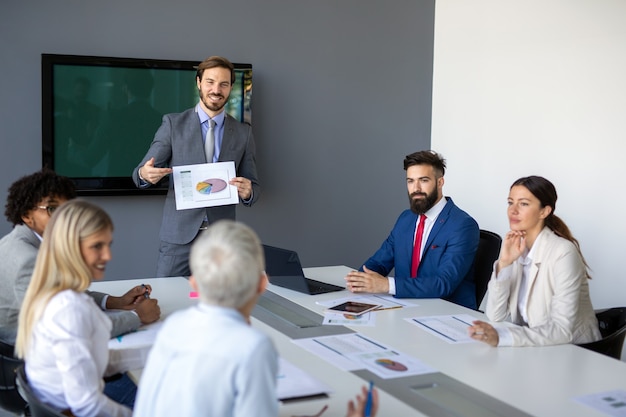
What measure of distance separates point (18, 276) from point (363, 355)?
126 centimetres

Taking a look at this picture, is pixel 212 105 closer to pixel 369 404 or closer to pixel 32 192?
pixel 32 192

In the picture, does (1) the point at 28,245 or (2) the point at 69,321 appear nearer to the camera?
(2) the point at 69,321

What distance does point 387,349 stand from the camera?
2582 millimetres

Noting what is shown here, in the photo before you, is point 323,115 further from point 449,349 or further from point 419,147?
point 449,349

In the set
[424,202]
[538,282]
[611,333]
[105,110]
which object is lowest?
[611,333]

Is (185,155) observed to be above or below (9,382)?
above

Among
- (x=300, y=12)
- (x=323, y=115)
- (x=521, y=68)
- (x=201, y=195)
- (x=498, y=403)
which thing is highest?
(x=300, y=12)

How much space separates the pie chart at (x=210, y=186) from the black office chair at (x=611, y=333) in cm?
202

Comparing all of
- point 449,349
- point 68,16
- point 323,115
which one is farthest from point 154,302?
point 323,115

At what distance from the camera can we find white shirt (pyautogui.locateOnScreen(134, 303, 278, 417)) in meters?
1.49

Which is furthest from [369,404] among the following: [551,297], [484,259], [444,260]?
[484,259]

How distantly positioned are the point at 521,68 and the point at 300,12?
5.58 feet

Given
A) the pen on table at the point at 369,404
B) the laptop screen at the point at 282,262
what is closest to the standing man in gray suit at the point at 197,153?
the laptop screen at the point at 282,262

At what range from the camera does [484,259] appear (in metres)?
3.87
